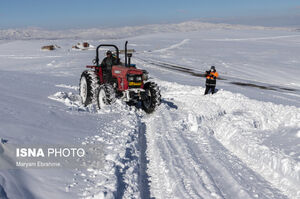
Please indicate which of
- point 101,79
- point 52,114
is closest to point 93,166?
point 52,114

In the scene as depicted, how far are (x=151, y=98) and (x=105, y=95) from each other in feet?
4.32

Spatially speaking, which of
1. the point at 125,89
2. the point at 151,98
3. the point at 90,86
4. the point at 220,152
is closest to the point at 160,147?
the point at 220,152

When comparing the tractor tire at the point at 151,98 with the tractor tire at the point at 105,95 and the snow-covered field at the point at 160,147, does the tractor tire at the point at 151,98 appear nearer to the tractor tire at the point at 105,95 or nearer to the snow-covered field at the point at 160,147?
the snow-covered field at the point at 160,147

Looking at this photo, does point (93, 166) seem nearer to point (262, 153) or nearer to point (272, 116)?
point (262, 153)

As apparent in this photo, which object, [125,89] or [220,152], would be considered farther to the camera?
[125,89]

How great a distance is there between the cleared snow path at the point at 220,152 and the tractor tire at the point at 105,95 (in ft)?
3.67

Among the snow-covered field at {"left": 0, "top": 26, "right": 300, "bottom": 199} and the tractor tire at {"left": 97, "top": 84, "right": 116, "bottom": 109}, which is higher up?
the tractor tire at {"left": 97, "top": 84, "right": 116, "bottom": 109}

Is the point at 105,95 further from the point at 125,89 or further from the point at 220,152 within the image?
the point at 220,152

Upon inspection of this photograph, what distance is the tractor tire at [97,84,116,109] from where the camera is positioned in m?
7.82

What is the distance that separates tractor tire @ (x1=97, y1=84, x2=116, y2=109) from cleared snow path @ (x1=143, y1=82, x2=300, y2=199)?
1.12 m

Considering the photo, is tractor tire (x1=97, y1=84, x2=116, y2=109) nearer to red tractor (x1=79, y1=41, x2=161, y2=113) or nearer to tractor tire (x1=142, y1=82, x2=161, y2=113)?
red tractor (x1=79, y1=41, x2=161, y2=113)

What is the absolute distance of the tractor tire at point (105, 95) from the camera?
25.6 ft

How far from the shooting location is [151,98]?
8180 millimetres

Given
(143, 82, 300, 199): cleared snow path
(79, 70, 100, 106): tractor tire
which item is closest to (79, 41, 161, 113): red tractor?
(79, 70, 100, 106): tractor tire
